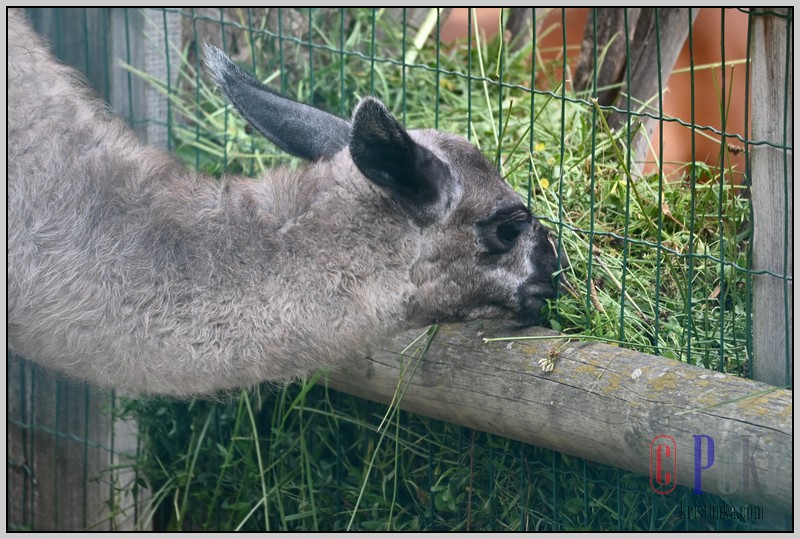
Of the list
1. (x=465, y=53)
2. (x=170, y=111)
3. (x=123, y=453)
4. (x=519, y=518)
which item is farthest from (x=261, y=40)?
(x=519, y=518)

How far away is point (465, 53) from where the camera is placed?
602 centimetres

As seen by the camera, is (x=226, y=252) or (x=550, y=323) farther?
(x=550, y=323)

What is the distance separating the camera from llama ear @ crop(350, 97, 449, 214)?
10.2 ft

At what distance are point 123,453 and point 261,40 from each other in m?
2.51

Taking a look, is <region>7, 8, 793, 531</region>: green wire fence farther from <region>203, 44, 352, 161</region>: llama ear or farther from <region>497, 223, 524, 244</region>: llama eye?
<region>203, 44, 352, 161</region>: llama ear

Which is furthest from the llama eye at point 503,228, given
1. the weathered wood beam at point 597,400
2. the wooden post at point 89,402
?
the wooden post at point 89,402

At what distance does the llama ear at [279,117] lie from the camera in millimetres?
3742

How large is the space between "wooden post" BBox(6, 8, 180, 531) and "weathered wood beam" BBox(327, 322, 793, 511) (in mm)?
1879

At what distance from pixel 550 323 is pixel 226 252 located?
1.28 m

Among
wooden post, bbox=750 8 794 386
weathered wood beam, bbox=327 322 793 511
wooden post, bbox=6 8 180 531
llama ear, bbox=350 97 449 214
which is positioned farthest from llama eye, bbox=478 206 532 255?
wooden post, bbox=6 8 180 531

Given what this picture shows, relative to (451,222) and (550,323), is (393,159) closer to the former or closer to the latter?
(451,222)

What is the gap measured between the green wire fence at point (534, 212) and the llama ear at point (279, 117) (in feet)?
1.74

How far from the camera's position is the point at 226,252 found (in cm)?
336

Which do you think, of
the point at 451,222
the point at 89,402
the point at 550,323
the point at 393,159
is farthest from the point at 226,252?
the point at 89,402
